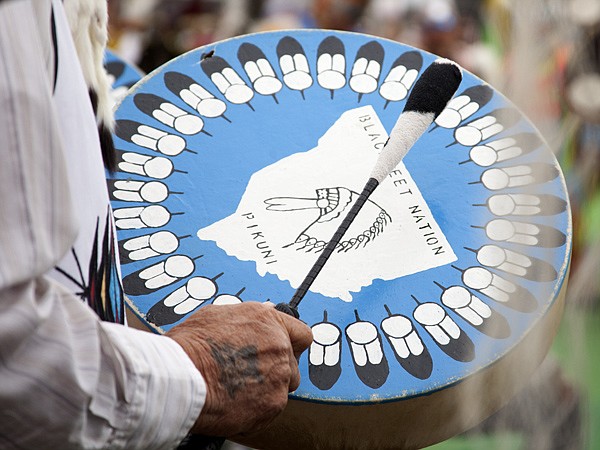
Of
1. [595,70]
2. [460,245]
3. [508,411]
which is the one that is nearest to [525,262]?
[460,245]

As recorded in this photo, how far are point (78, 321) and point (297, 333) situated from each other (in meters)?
0.27

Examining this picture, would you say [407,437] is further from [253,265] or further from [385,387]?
[253,265]

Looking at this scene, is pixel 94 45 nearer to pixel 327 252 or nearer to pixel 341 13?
pixel 327 252

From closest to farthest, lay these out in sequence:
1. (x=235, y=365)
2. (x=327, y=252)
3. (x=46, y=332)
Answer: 1. (x=46, y=332)
2. (x=235, y=365)
3. (x=327, y=252)

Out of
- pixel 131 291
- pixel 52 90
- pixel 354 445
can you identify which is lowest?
pixel 354 445

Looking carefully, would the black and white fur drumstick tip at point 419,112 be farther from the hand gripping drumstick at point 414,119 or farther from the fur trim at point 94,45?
the fur trim at point 94,45

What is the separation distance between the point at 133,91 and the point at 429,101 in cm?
41

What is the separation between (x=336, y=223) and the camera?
3.67ft

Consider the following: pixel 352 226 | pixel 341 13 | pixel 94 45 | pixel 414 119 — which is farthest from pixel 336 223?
→ pixel 341 13

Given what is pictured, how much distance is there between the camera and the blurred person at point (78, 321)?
65cm

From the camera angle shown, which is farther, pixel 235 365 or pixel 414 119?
pixel 414 119

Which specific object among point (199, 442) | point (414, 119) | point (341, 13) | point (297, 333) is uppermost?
point (341, 13)

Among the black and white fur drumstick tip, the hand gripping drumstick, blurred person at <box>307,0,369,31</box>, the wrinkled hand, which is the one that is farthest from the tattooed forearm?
blurred person at <box>307,0,369,31</box>

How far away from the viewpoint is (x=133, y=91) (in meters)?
1.24
